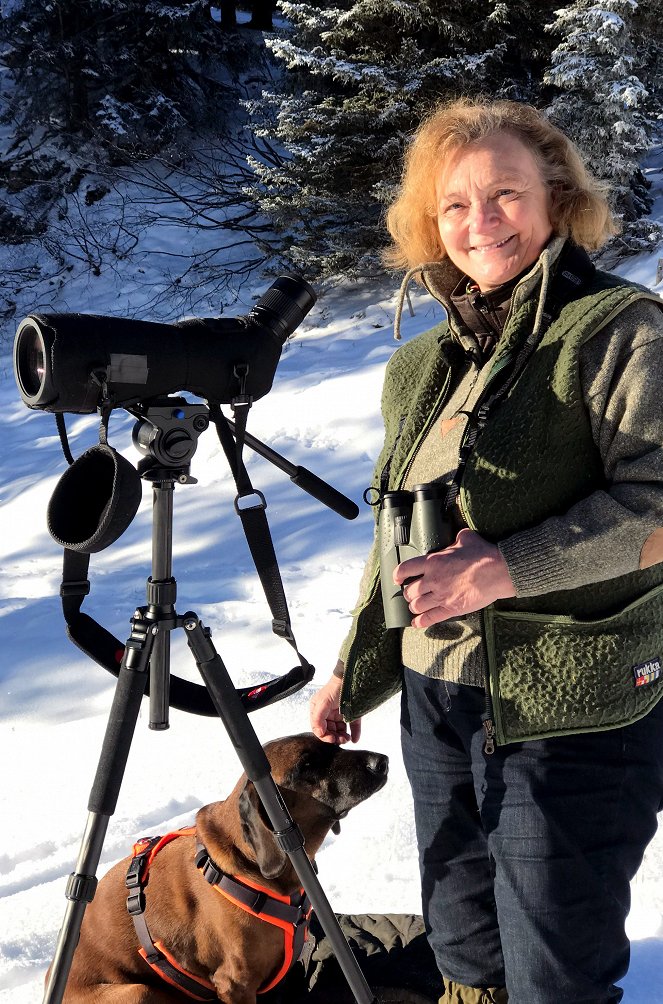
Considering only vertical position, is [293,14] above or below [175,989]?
above

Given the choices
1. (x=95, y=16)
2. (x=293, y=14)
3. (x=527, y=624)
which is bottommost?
(x=527, y=624)

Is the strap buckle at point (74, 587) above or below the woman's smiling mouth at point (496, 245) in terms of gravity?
below

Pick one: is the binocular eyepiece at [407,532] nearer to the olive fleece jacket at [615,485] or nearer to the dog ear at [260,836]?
the olive fleece jacket at [615,485]

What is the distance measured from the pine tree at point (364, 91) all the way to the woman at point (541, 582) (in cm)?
609

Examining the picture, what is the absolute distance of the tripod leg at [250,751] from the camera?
1532mm

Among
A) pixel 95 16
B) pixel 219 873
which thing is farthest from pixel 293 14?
pixel 219 873

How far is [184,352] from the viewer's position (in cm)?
146

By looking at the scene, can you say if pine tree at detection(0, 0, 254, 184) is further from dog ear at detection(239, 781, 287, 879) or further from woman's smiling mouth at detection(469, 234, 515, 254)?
dog ear at detection(239, 781, 287, 879)

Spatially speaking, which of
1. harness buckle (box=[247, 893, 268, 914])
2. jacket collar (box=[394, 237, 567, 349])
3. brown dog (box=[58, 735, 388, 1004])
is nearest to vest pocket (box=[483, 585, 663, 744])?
jacket collar (box=[394, 237, 567, 349])

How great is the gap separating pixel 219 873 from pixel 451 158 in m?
1.67

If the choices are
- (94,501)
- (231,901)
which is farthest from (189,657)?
(94,501)

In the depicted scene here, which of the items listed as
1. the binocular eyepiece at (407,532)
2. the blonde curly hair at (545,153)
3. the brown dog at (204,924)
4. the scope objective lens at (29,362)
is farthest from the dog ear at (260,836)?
the blonde curly hair at (545,153)

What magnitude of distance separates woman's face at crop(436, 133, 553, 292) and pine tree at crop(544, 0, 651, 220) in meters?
5.58

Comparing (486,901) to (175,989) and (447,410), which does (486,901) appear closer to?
(175,989)
